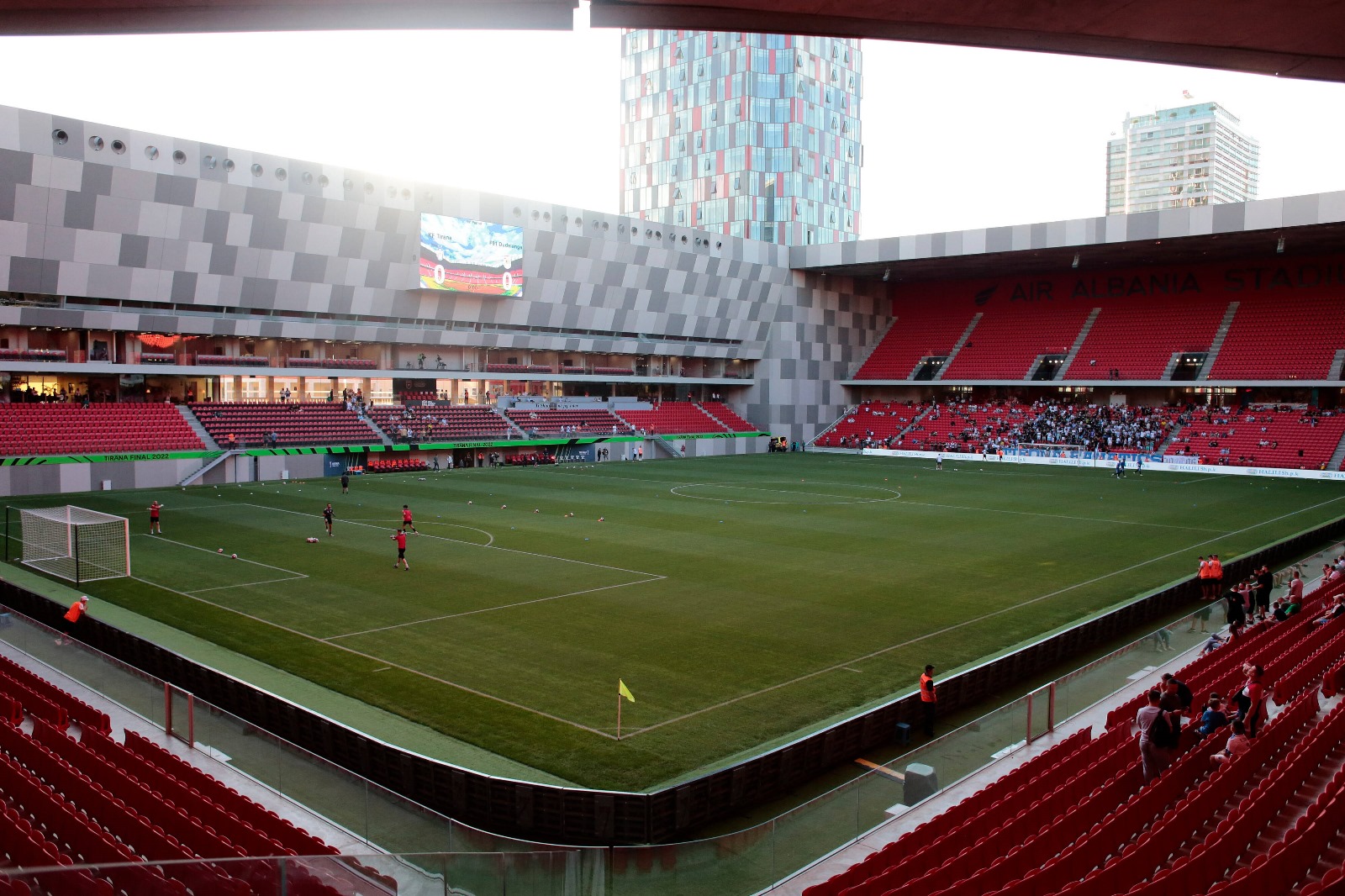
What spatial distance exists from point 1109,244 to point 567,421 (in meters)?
36.5

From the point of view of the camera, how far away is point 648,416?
2795 inches

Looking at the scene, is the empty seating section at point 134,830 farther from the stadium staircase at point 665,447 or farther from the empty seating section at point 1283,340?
the empty seating section at point 1283,340

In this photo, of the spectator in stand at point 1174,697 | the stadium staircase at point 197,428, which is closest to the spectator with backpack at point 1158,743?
the spectator in stand at point 1174,697

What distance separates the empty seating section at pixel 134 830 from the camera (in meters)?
5.91

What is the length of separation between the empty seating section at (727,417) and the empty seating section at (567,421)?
397 inches

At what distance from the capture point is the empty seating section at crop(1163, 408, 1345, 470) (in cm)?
5597

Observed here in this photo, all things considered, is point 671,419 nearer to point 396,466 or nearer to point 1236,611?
point 396,466

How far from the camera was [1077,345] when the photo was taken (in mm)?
71438

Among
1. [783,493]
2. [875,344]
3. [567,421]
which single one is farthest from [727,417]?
[783,493]

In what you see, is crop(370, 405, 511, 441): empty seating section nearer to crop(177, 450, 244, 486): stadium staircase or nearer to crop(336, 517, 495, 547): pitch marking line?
crop(177, 450, 244, 486): stadium staircase

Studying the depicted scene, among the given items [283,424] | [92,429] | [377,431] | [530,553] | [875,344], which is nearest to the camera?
[530,553]

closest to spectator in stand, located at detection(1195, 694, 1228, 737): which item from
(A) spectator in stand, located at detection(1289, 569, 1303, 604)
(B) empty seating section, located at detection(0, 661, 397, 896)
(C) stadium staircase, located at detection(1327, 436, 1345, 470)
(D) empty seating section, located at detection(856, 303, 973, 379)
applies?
(B) empty seating section, located at detection(0, 661, 397, 896)

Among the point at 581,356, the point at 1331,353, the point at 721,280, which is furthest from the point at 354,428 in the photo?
the point at 1331,353

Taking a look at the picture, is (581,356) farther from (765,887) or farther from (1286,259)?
(765,887)
